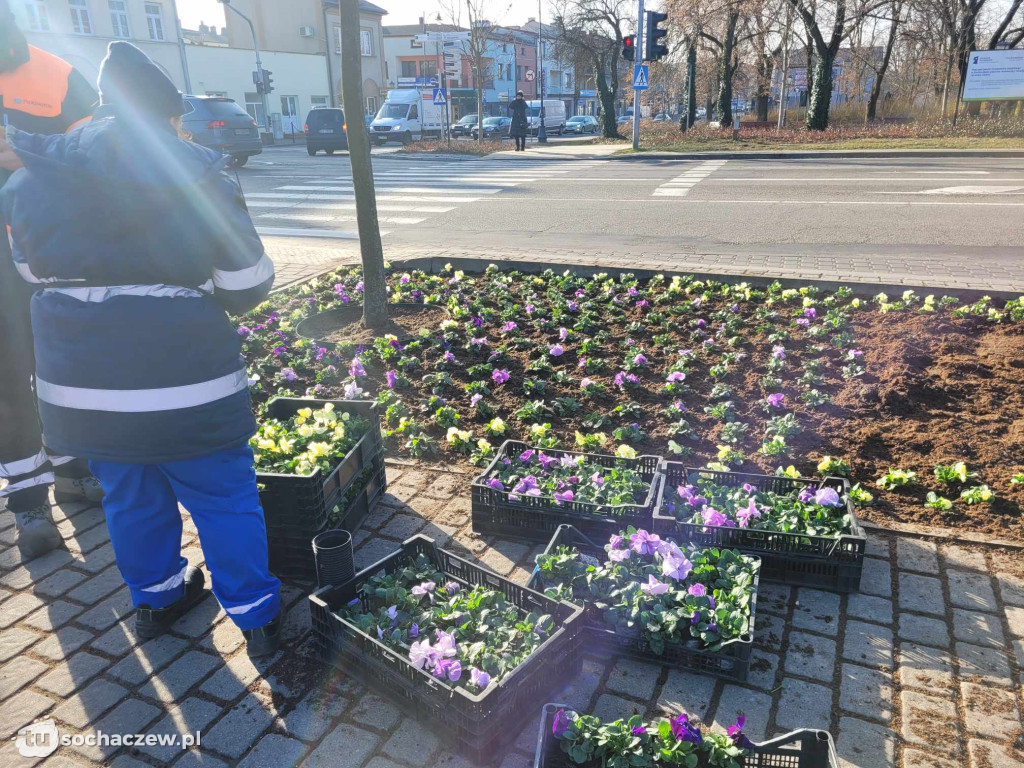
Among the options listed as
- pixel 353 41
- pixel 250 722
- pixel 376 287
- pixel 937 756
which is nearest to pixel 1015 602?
pixel 937 756

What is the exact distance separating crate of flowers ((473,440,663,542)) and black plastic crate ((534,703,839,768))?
3.96 ft

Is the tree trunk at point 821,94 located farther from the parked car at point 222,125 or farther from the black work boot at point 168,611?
the black work boot at point 168,611

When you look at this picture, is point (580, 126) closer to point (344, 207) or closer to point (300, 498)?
point (344, 207)

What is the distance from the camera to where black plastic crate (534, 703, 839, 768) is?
6.87 ft

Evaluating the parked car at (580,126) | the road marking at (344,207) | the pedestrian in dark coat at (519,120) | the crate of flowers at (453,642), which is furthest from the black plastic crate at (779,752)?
the parked car at (580,126)

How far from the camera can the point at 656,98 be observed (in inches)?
2389

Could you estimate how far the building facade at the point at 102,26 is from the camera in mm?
32969

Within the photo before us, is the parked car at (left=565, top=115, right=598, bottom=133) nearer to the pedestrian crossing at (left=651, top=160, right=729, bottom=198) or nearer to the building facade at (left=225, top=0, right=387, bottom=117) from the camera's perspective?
the building facade at (left=225, top=0, right=387, bottom=117)

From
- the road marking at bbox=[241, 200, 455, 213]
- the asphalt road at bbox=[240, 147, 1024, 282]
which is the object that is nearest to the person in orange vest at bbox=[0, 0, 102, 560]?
the asphalt road at bbox=[240, 147, 1024, 282]

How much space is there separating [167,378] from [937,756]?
2.65 metres

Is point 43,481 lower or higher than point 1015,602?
higher

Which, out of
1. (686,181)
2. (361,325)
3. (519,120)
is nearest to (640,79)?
(519,120)

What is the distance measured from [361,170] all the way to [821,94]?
28283 mm

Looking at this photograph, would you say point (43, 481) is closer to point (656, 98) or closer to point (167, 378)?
point (167, 378)
